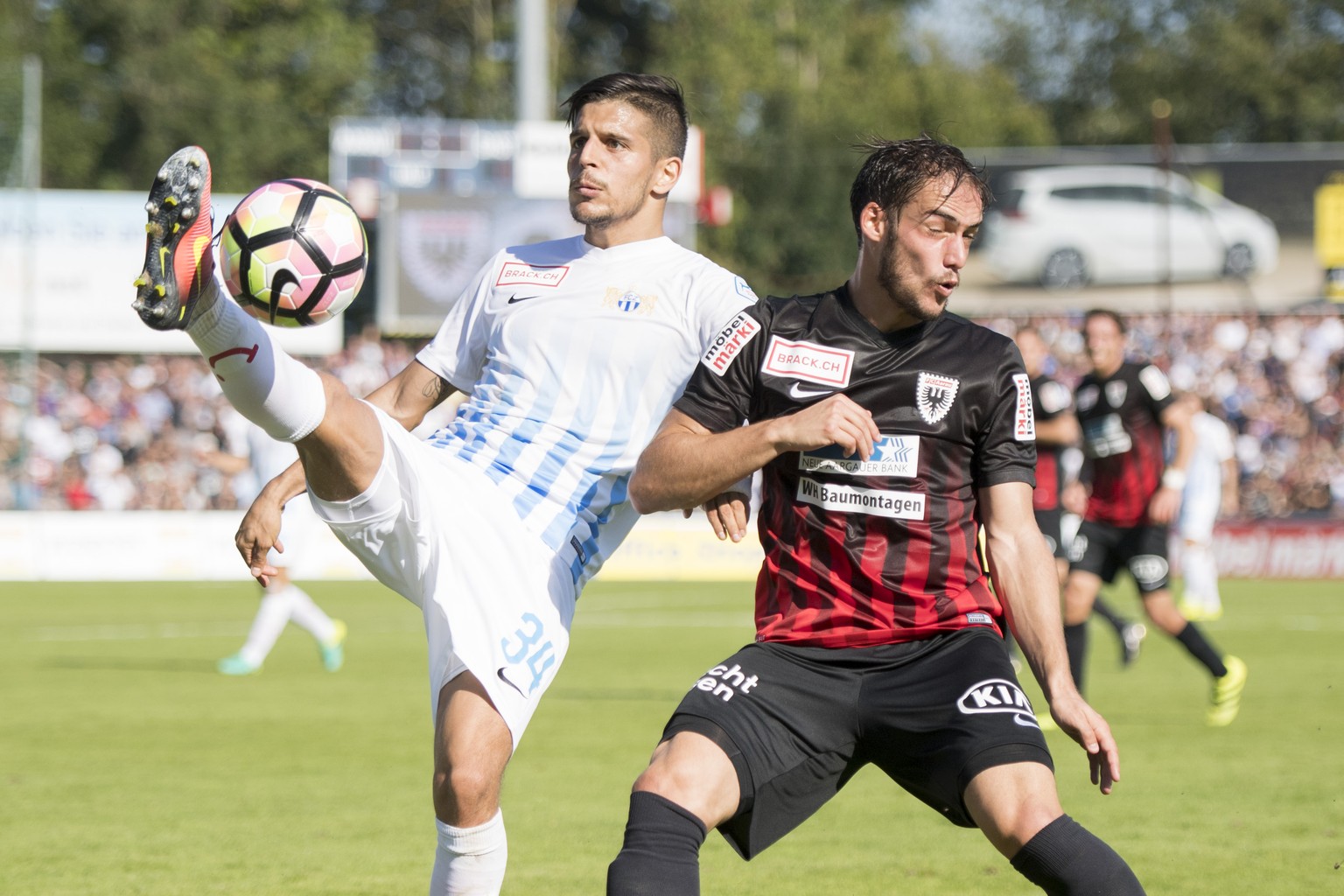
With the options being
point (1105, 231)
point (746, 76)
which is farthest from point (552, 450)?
point (746, 76)

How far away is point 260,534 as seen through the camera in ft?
15.0

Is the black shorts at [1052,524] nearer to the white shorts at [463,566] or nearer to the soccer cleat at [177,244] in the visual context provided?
the white shorts at [463,566]

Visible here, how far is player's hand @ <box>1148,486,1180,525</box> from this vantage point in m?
10.5

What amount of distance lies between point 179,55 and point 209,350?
38.0m

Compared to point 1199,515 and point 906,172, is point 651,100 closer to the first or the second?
point 906,172

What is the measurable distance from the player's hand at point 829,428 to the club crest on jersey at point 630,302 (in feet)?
4.07

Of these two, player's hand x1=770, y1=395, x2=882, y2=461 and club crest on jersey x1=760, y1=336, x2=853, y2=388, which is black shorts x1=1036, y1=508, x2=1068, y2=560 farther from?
player's hand x1=770, y1=395, x2=882, y2=461

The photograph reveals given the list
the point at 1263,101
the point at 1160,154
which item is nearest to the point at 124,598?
the point at 1160,154

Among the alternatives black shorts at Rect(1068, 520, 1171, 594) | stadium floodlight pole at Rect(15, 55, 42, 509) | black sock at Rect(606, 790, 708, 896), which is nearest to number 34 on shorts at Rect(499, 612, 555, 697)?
black sock at Rect(606, 790, 708, 896)

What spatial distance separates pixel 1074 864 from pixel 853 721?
616mm

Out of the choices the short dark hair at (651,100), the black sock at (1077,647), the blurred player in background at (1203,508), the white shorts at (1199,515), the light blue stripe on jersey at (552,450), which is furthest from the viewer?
the white shorts at (1199,515)

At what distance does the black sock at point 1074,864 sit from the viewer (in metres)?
3.67

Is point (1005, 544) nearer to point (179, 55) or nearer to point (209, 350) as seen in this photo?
point (209, 350)

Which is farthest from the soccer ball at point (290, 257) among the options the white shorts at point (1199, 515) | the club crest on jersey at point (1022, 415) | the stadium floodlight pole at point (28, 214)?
the stadium floodlight pole at point (28, 214)
